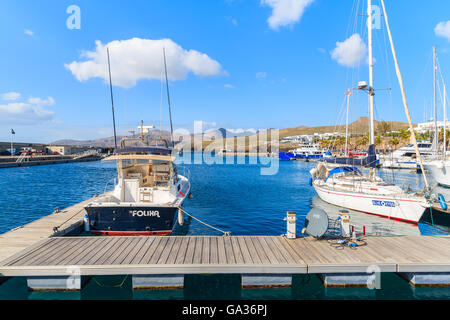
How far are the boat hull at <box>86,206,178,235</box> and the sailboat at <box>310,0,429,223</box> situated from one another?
13992 millimetres

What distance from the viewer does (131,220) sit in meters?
11.5

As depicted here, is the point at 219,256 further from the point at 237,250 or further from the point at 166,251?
the point at 166,251

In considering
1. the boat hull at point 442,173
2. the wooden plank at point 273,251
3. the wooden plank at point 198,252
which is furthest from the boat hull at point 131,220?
the boat hull at point 442,173

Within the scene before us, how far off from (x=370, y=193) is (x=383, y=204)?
3.71 feet

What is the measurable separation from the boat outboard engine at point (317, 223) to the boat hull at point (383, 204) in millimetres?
10495

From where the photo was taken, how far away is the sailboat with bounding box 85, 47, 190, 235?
11.5 metres

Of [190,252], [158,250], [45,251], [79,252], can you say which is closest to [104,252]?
[79,252]

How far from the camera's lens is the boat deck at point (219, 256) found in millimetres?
7398

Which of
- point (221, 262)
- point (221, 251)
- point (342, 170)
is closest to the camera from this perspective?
point (221, 262)

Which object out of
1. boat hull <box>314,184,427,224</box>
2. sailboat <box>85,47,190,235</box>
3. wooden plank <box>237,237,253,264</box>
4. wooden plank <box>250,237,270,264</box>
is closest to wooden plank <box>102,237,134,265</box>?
sailboat <box>85,47,190,235</box>

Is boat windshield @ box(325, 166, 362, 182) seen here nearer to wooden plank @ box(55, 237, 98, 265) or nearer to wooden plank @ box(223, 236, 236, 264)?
wooden plank @ box(223, 236, 236, 264)

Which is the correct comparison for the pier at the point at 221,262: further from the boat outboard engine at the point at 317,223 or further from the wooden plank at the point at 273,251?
the boat outboard engine at the point at 317,223
